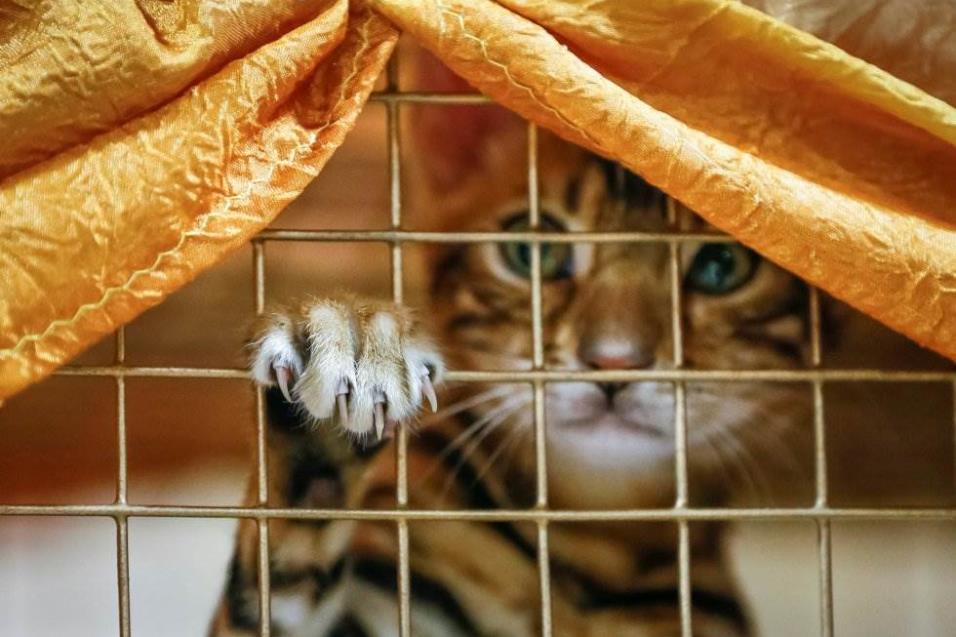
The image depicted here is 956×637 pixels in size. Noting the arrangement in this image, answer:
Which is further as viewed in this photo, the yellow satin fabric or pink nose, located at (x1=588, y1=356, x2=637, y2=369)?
pink nose, located at (x1=588, y1=356, x2=637, y2=369)

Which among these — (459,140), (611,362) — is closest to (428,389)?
(611,362)

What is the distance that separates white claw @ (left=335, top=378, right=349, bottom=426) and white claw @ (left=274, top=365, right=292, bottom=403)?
42mm

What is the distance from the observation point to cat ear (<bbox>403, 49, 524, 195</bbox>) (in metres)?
0.93

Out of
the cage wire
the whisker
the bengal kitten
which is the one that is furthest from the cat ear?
the whisker

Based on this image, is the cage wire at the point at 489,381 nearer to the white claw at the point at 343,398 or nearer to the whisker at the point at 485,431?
the white claw at the point at 343,398

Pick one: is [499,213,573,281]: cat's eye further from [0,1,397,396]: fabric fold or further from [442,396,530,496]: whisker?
[0,1,397,396]: fabric fold

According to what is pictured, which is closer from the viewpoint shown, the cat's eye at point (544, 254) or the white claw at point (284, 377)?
the white claw at point (284, 377)

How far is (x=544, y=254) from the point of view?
37.5 inches

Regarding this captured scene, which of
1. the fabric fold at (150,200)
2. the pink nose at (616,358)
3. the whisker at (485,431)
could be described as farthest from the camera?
the whisker at (485,431)

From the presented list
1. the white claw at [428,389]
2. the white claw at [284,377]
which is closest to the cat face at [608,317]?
the white claw at [428,389]

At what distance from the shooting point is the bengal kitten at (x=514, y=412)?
0.76 meters

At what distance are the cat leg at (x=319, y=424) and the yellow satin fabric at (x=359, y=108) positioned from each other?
0.11m

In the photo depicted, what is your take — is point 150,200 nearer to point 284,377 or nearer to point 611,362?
point 284,377

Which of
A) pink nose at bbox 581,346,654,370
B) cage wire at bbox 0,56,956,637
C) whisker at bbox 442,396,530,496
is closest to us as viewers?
cage wire at bbox 0,56,956,637
